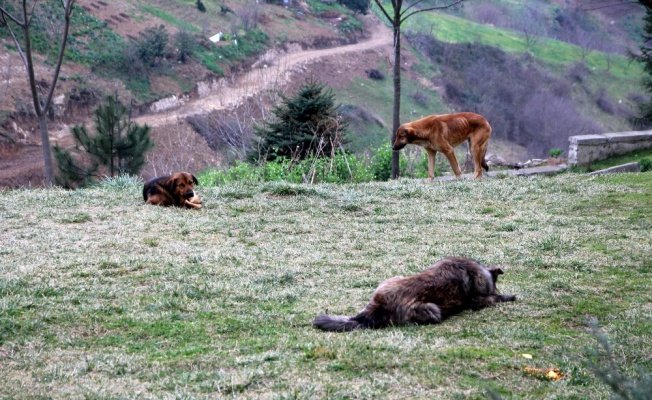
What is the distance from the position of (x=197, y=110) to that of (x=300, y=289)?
38.2 m

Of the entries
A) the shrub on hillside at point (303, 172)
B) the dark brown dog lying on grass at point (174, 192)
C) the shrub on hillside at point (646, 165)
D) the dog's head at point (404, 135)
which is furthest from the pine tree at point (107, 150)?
the shrub on hillside at point (646, 165)

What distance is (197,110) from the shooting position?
44.5m

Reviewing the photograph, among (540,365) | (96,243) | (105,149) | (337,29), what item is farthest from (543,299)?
(337,29)

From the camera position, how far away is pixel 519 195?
13078mm

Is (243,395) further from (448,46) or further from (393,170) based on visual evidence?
(448,46)

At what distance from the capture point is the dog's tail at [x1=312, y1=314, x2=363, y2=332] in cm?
618

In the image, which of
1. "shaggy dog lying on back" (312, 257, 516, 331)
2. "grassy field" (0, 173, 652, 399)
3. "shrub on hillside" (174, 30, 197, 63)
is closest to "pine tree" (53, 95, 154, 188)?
"grassy field" (0, 173, 652, 399)

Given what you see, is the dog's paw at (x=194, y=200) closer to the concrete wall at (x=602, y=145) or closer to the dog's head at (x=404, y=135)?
the dog's head at (x=404, y=135)

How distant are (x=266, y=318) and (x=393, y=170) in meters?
13.6

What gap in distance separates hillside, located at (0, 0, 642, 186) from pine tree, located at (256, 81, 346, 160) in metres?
10.1

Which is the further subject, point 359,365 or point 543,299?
point 543,299

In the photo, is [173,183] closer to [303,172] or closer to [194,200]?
[194,200]

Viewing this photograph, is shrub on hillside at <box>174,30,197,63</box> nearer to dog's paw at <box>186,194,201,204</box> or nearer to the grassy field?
the grassy field

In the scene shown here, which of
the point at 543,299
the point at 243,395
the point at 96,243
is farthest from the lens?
the point at 96,243
